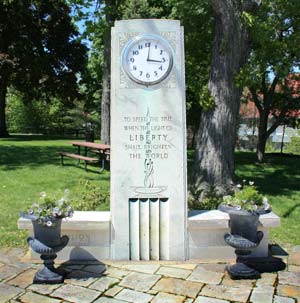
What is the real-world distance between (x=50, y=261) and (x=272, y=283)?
7.26 feet

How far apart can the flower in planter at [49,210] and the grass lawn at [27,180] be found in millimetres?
1531

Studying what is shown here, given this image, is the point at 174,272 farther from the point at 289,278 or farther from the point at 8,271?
the point at 8,271

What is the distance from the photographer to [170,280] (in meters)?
4.27

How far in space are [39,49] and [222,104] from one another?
53.6ft

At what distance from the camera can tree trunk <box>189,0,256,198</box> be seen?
7750mm

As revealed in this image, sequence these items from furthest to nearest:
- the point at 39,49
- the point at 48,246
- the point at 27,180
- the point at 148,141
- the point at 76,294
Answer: the point at 39,49
the point at 27,180
the point at 148,141
the point at 48,246
the point at 76,294

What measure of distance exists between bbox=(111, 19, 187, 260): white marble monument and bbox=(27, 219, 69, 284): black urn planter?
2.52ft

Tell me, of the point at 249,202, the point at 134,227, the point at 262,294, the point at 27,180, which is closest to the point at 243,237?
the point at 249,202

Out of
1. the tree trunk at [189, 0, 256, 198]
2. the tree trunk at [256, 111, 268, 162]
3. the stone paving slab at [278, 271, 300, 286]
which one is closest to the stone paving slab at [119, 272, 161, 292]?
the stone paving slab at [278, 271, 300, 286]

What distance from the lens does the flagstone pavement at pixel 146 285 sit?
3.87m

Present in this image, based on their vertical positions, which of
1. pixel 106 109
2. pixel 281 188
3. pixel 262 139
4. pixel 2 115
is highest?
pixel 2 115

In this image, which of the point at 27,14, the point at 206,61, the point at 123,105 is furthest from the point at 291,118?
the point at 123,105

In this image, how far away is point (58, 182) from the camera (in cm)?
955

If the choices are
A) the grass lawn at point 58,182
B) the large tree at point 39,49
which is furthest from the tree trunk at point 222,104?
the large tree at point 39,49
